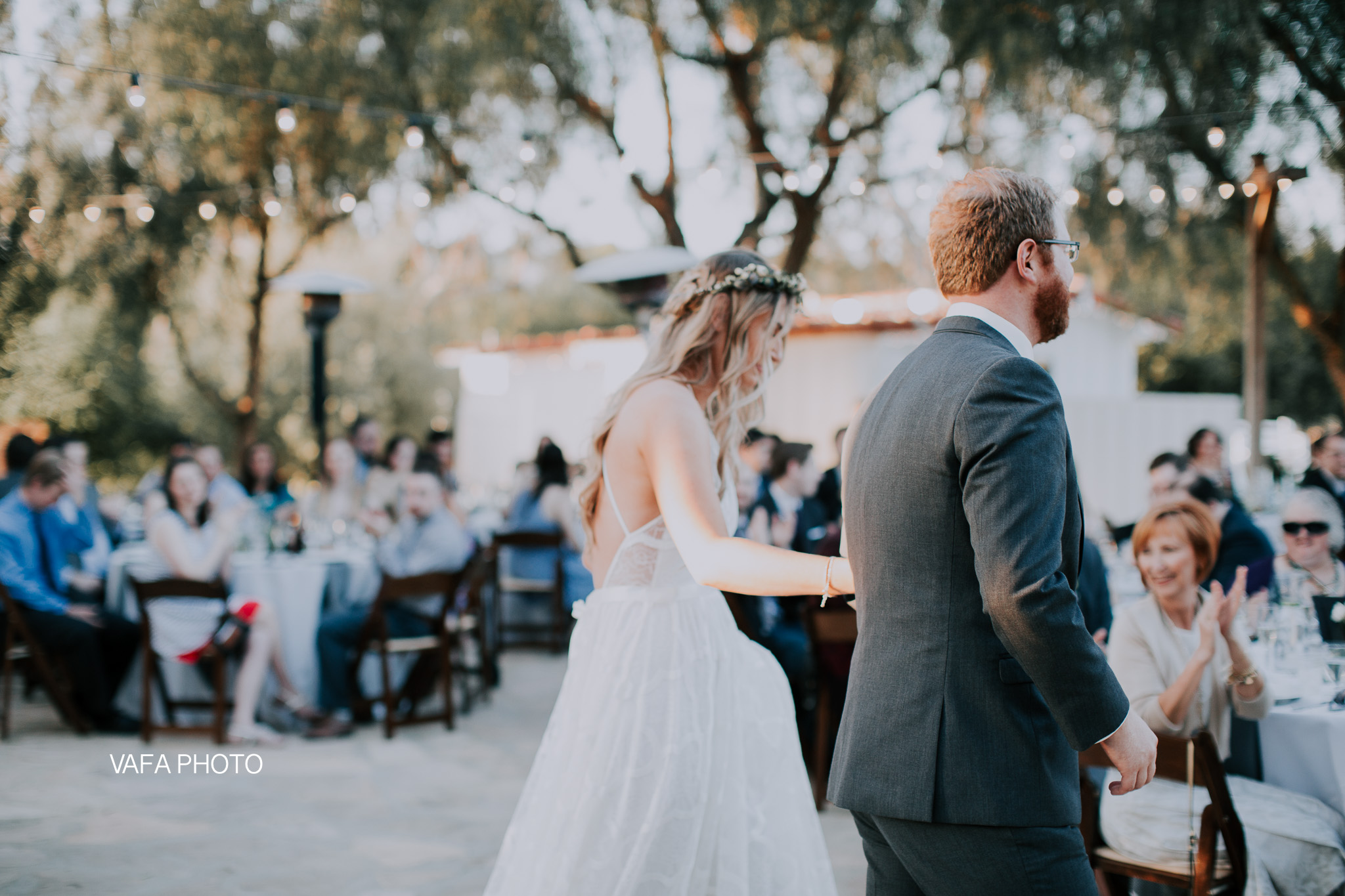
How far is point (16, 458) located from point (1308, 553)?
7356mm

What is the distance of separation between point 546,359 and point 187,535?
12.8 m

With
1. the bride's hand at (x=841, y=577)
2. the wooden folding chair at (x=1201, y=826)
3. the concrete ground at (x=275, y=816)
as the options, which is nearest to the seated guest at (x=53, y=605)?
the concrete ground at (x=275, y=816)

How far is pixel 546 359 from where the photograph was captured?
60.2ft

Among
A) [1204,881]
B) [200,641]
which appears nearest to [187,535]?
[200,641]

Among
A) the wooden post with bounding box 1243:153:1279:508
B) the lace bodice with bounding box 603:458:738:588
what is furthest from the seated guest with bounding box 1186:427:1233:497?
the lace bodice with bounding box 603:458:738:588

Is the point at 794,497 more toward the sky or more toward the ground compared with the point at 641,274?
more toward the ground

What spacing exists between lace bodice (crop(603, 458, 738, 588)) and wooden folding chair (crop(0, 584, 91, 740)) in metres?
4.67

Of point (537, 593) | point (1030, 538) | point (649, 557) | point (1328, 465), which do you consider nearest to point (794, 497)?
point (537, 593)

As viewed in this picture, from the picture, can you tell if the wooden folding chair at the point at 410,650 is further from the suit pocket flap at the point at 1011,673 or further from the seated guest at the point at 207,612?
the suit pocket flap at the point at 1011,673

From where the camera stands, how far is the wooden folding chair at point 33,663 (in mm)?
5371

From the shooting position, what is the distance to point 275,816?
4.33m

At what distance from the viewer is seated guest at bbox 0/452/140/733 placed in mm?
5465

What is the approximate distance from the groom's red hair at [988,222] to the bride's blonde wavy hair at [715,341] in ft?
2.17

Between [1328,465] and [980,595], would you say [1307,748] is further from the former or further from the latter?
[1328,465]
